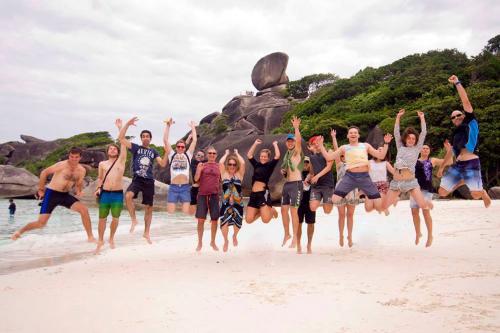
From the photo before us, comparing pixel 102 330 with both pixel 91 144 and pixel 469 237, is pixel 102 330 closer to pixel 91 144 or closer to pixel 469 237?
pixel 469 237

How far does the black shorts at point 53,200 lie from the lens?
6.57 m

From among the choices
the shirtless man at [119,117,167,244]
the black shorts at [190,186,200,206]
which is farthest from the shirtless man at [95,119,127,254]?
the black shorts at [190,186,200,206]

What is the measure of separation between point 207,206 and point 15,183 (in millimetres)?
35440

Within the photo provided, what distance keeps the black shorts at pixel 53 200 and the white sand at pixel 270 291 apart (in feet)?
3.35

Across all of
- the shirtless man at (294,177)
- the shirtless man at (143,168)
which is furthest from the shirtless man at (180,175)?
the shirtless man at (294,177)

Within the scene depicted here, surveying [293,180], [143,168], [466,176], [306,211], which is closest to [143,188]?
[143,168]

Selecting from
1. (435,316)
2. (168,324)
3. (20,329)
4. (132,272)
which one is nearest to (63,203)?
(132,272)

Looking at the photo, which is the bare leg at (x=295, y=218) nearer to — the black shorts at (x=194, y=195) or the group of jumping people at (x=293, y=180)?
the group of jumping people at (x=293, y=180)

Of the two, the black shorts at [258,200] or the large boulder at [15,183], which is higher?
the large boulder at [15,183]

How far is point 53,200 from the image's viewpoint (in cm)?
666

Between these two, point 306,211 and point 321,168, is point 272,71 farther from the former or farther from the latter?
point 306,211

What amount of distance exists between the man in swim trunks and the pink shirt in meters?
3.86

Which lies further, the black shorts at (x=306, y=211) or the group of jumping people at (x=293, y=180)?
the black shorts at (x=306, y=211)

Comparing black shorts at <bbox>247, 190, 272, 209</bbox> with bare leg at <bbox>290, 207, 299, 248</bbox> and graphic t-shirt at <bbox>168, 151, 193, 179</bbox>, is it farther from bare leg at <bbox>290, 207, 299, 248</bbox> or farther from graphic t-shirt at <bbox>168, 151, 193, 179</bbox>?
graphic t-shirt at <bbox>168, 151, 193, 179</bbox>
